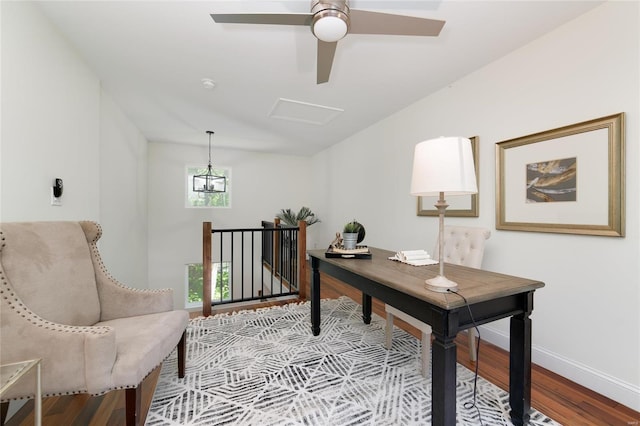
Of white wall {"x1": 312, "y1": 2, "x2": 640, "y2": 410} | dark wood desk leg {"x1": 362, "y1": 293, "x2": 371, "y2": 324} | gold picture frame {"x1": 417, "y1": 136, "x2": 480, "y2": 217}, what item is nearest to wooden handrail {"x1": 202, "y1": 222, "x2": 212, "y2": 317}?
dark wood desk leg {"x1": 362, "y1": 293, "x2": 371, "y2": 324}

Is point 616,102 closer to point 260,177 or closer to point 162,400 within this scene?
point 162,400

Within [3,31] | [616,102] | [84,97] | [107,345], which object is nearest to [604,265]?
[616,102]

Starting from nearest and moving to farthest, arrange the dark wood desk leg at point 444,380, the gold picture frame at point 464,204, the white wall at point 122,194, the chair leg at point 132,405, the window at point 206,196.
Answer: the dark wood desk leg at point 444,380 < the chair leg at point 132,405 < the gold picture frame at point 464,204 < the white wall at point 122,194 < the window at point 206,196

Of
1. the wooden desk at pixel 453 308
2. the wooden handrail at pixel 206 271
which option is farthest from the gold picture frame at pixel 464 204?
the wooden handrail at pixel 206 271

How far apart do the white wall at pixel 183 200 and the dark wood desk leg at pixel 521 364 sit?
4.95 meters

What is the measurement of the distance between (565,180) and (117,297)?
3156mm

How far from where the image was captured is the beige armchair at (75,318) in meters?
1.08

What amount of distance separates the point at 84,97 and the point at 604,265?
168 inches

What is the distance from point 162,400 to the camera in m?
1.54

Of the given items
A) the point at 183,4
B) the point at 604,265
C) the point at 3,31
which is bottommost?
the point at 604,265

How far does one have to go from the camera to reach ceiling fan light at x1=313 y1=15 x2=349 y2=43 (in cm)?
139

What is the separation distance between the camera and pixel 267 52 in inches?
85.4

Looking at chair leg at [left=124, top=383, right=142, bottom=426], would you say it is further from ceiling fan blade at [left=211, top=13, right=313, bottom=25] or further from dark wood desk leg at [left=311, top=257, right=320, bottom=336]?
ceiling fan blade at [left=211, top=13, right=313, bottom=25]

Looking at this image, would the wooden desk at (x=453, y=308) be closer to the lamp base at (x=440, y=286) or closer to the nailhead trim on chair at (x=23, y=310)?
the lamp base at (x=440, y=286)
